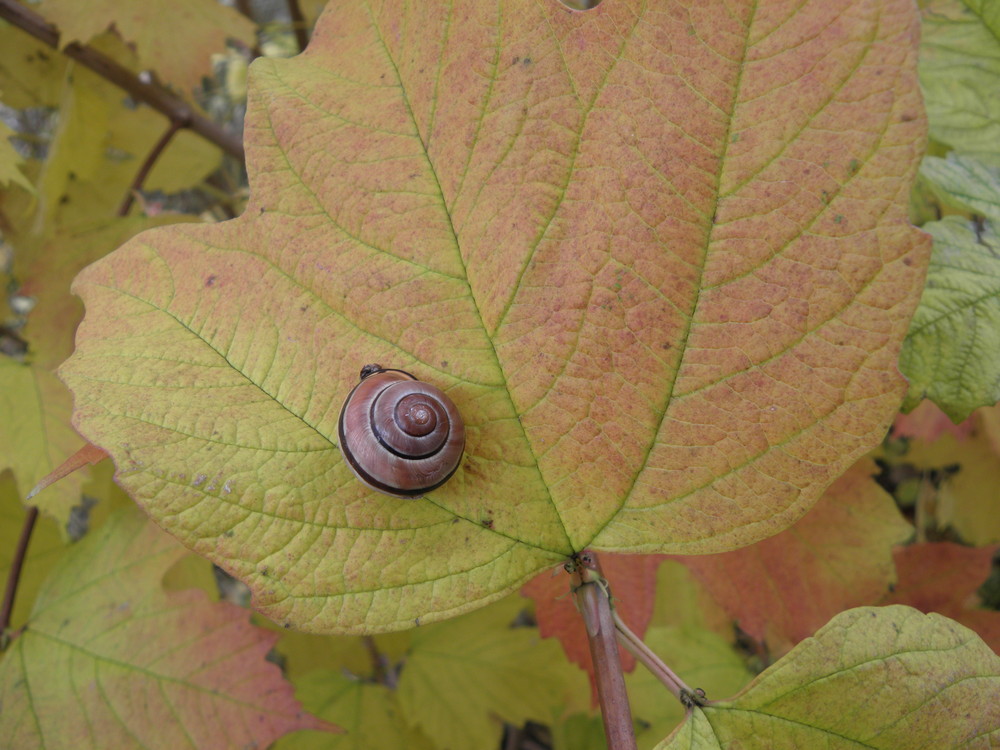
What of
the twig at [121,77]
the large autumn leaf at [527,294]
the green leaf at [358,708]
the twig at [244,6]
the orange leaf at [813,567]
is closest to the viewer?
the large autumn leaf at [527,294]

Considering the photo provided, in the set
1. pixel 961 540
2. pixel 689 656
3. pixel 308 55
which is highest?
pixel 308 55

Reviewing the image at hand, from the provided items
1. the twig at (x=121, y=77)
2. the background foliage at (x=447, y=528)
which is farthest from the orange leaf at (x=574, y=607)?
the twig at (x=121, y=77)

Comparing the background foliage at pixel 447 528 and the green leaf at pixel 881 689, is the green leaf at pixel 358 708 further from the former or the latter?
the green leaf at pixel 881 689

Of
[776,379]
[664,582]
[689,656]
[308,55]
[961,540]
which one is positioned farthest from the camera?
[961,540]

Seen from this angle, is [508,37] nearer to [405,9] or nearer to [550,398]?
[405,9]

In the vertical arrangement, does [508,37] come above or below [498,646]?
above

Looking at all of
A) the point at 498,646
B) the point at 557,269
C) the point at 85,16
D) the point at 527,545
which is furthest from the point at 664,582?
the point at 85,16

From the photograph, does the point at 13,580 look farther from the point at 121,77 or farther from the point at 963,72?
the point at 963,72

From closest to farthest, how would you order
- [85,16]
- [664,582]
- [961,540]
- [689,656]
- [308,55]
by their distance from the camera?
1. [308,55]
2. [85,16]
3. [689,656]
4. [664,582]
5. [961,540]
